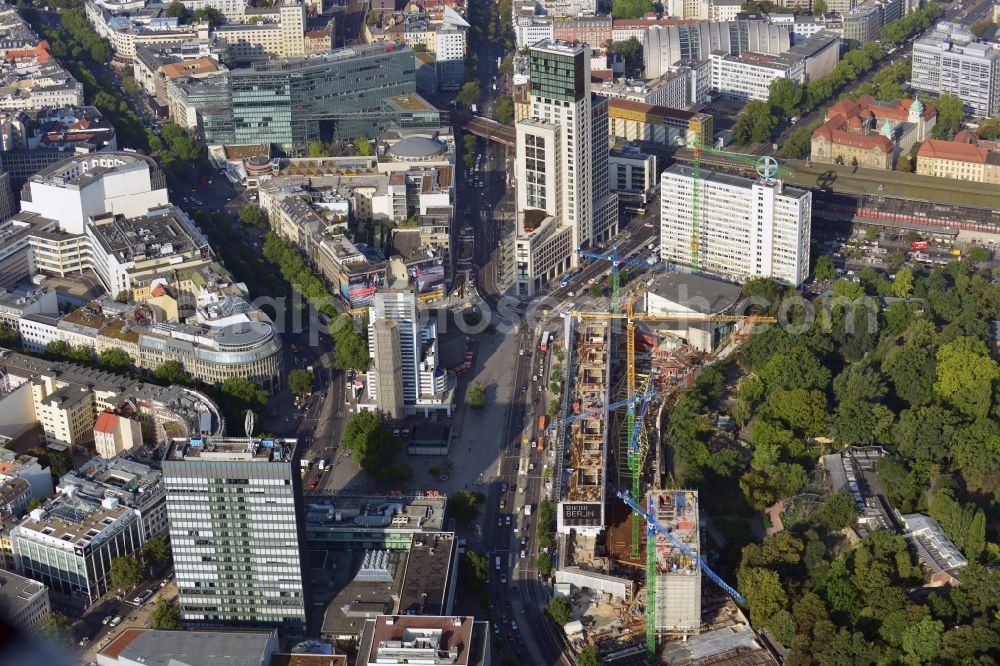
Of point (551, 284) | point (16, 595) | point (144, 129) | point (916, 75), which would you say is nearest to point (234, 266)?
point (551, 284)

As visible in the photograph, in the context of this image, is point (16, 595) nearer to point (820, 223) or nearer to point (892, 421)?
point (892, 421)

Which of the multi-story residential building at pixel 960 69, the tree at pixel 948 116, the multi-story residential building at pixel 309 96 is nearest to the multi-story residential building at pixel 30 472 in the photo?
the multi-story residential building at pixel 309 96

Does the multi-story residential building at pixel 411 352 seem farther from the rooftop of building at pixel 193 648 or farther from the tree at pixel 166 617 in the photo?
the rooftop of building at pixel 193 648

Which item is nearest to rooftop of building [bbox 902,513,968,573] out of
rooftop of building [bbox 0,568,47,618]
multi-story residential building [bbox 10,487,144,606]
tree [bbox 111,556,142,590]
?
tree [bbox 111,556,142,590]

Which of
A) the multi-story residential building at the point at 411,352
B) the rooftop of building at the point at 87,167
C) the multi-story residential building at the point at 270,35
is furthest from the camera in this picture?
the multi-story residential building at the point at 270,35

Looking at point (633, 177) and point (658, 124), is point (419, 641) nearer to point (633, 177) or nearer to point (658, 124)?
point (633, 177)
